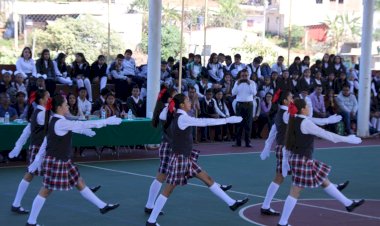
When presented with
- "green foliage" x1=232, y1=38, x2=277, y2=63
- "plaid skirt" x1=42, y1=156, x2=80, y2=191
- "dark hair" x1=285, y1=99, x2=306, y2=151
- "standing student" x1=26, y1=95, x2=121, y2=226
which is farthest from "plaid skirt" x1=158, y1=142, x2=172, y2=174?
"green foliage" x1=232, y1=38, x2=277, y2=63

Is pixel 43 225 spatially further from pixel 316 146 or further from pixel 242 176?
pixel 316 146

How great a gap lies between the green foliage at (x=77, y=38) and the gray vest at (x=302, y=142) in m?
16.9

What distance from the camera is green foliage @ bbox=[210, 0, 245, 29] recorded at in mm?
33906

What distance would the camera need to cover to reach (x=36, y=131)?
33.4 ft

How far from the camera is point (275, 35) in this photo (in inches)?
1404

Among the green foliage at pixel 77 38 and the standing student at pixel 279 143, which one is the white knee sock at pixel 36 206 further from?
the green foliage at pixel 77 38

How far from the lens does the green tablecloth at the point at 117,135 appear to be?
48.4 ft

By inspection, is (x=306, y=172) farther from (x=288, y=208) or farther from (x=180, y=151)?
(x=180, y=151)

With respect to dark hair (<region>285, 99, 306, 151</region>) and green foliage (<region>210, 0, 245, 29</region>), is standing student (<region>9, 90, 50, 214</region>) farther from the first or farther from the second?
green foliage (<region>210, 0, 245, 29</region>)

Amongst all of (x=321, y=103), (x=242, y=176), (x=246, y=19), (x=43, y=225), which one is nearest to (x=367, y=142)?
(x=321, y=103)

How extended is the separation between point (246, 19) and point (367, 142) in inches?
612

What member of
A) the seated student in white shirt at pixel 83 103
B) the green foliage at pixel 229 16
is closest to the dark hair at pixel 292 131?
the seated student in white shirt at pixel 83 103

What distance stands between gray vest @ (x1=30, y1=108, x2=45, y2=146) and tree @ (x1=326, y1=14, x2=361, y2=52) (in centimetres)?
3071

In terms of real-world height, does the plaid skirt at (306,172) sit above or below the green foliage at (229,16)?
below
